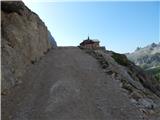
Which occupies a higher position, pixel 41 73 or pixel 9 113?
pixel 41 73

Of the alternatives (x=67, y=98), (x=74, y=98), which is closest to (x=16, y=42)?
(x=67, y=98)

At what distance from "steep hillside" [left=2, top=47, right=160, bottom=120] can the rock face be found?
3.64ft

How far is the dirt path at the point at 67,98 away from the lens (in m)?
22.7

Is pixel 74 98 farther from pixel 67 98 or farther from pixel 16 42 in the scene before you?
pixel 16 42

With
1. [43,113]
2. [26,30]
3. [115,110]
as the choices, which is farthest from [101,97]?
[26,30]

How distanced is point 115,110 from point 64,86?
583 centimetres

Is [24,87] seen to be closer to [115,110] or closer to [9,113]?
[9,113]

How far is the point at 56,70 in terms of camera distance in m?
34.3

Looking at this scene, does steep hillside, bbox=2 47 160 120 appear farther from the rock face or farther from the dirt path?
the rock face

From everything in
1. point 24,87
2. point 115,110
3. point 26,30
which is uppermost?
point 26,30

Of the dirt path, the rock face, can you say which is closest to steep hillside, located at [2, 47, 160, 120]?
the dirt path

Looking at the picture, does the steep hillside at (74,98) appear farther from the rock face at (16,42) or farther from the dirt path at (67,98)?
the rock face at (16,42)

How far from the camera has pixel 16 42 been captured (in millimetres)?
31844

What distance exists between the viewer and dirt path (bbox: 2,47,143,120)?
2266 cm
